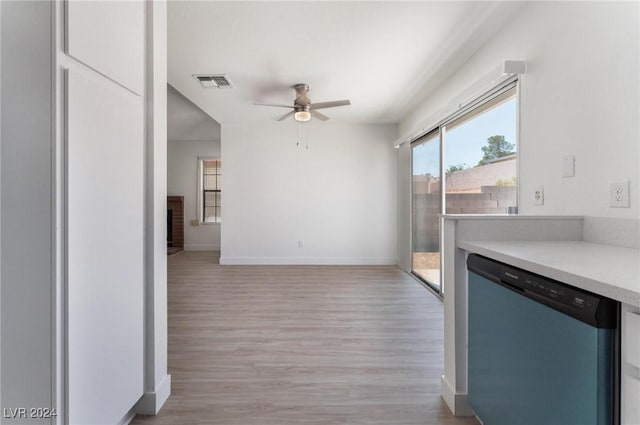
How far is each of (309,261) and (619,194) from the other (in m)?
4.64

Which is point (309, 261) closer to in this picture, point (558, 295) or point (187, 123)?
point (187, 123)

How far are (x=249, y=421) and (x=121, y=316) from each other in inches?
33.1

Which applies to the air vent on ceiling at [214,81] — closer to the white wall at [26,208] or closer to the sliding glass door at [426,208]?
the white wall at [26,208]

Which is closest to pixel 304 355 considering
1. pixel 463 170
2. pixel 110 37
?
pixel 110 37

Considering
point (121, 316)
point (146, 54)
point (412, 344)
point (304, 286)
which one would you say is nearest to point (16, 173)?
point (121, 316)

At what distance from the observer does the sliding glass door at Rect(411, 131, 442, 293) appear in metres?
4.00

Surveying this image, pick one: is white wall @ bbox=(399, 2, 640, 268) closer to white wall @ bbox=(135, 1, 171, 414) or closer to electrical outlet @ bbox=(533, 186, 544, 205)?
electrical outlet @ bbox=(533, 186, 544, 205)

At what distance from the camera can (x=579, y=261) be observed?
1059 mm

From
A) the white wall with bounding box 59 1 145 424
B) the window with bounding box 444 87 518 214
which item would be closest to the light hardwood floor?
the white wall with bounding box 59 1 145 424

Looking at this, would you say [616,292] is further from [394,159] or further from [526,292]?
[394,159]

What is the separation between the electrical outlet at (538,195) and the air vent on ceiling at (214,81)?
3.14 metres

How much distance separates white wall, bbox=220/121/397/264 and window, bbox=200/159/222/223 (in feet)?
7.26

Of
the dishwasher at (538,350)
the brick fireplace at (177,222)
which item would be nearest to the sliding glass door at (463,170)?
the dishwasher at (538,350)

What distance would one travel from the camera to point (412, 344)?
8.09 feet
